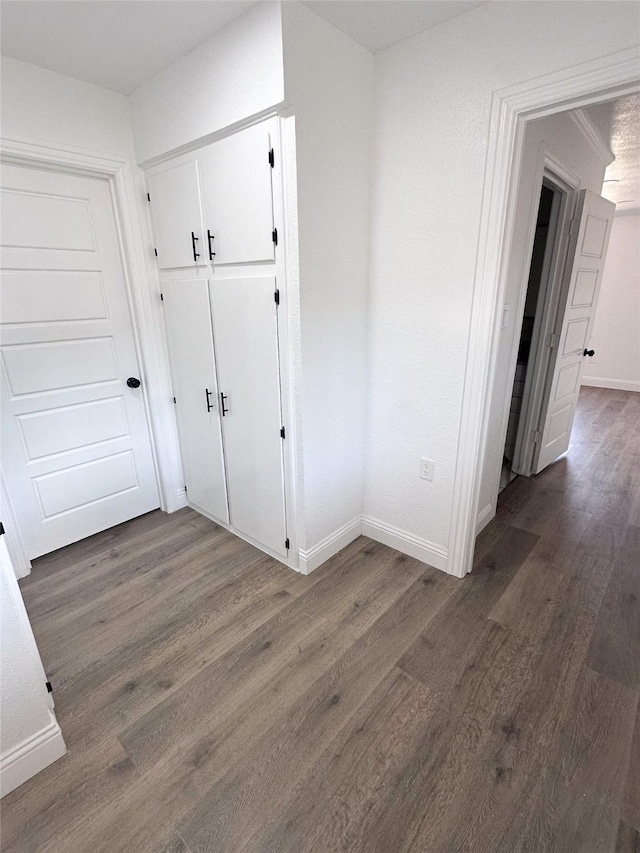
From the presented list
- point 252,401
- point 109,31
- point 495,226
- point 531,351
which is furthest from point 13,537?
point 531,351

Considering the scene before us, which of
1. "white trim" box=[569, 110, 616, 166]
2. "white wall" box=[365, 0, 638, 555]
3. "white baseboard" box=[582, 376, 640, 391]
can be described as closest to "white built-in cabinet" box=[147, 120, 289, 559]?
"white wall" box=[365, 0, 638, 555]

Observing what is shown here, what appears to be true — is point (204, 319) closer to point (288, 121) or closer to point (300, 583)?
point (288, 121)

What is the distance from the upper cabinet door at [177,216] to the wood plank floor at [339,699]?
5.54 feet

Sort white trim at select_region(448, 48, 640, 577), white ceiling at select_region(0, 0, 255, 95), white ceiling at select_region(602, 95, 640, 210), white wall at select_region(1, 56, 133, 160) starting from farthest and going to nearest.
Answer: white ceiling at select_region(602, 95, 640, 210) → white wall at select_region(1, 56, 133, 160) → white ceiling at select_region(0, 0, 255, 95) → white trim at select_region(448, 48, 640, 577)

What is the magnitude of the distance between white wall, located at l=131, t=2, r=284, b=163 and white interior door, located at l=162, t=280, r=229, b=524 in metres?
0.71

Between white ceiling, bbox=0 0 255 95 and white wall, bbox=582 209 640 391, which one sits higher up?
white ceiling, bbox=0 0 255 95

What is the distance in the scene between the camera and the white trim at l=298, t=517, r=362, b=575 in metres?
2.23

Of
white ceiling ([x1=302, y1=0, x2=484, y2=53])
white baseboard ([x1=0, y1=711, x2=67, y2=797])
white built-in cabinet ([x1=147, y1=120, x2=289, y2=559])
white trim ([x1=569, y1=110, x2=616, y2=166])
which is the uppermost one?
white ceiling ([x1=302, y1=0, x2=484, y2=53])

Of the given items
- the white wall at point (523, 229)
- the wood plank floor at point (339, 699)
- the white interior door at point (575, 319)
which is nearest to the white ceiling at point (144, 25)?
the white wall at point (523, 229)

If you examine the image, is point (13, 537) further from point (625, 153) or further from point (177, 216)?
point (625, 153)

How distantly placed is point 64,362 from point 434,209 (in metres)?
2.12

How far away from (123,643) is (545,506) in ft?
9.00

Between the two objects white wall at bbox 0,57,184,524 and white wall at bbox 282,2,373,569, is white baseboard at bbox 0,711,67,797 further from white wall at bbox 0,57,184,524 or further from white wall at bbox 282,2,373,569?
white wall at bbox 0,57,184,524

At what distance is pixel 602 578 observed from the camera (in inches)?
85.9
